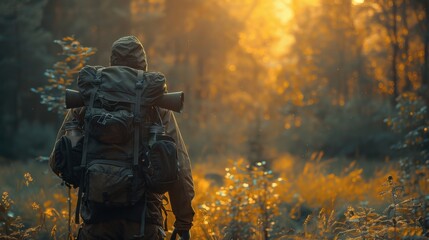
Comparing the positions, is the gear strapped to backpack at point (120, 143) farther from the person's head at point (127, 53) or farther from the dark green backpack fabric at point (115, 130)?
the person's head at point (127, 53)

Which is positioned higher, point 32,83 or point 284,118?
point 284,118

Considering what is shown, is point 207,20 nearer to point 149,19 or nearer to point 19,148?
point 149,19

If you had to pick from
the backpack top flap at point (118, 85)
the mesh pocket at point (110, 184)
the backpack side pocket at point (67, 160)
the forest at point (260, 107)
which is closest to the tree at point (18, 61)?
the forest at point (260, 107)

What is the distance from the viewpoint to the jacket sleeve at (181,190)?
4.14 meters

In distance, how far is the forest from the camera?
24.0 ft

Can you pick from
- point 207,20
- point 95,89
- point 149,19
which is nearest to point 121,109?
point 95,89

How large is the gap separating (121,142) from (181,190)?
52cm

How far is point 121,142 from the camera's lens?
4.00 meters

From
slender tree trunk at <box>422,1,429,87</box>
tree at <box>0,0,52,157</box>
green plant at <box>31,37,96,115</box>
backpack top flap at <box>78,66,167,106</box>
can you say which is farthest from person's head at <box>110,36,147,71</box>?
tree at <box>0,0,52,157</box>

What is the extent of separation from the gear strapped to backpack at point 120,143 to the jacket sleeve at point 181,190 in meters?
0.10

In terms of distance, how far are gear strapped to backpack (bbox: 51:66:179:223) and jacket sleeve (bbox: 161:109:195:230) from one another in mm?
95

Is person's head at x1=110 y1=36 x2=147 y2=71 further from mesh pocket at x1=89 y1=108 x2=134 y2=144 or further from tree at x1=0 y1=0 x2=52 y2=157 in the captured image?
tree at x1=0 y1=0 x2=52 y2=157

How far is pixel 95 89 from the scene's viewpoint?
13.4ft

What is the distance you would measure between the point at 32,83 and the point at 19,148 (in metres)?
2.64
